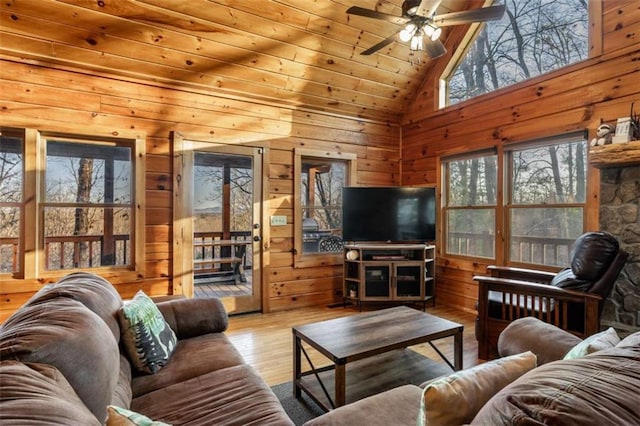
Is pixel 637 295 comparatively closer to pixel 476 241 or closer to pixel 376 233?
pixel 476 241

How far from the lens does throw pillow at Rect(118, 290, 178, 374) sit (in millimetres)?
1677

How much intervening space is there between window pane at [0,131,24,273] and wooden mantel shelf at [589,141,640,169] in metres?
5.13

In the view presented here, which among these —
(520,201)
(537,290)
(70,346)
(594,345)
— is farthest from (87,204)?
(520,201)

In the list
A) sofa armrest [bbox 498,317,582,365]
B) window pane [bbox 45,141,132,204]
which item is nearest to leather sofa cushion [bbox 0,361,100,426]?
sofa armrest [bbox 498,317,582,365]

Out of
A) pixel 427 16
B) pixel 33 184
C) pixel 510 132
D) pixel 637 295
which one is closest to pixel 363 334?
pixel 427 16

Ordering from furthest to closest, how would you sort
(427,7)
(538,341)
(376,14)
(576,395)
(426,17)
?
(376,14)
(426,17)
(427,7)
(538,341)
(576,395)

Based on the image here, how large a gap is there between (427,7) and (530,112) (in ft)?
6.78

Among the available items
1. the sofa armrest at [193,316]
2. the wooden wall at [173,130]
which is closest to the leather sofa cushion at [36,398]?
the sofa armrest at [193,316]

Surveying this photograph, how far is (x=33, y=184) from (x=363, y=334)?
328 cm

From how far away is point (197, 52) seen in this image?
3.41 metres

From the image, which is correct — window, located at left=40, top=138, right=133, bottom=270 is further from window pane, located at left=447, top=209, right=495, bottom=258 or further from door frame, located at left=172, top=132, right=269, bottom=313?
window pane, located at left=447, top=209, right=495, bottom=258

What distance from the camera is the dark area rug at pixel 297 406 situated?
200cm

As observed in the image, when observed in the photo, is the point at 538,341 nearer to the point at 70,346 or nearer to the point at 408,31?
the point at 70,346

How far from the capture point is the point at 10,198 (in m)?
3.07
